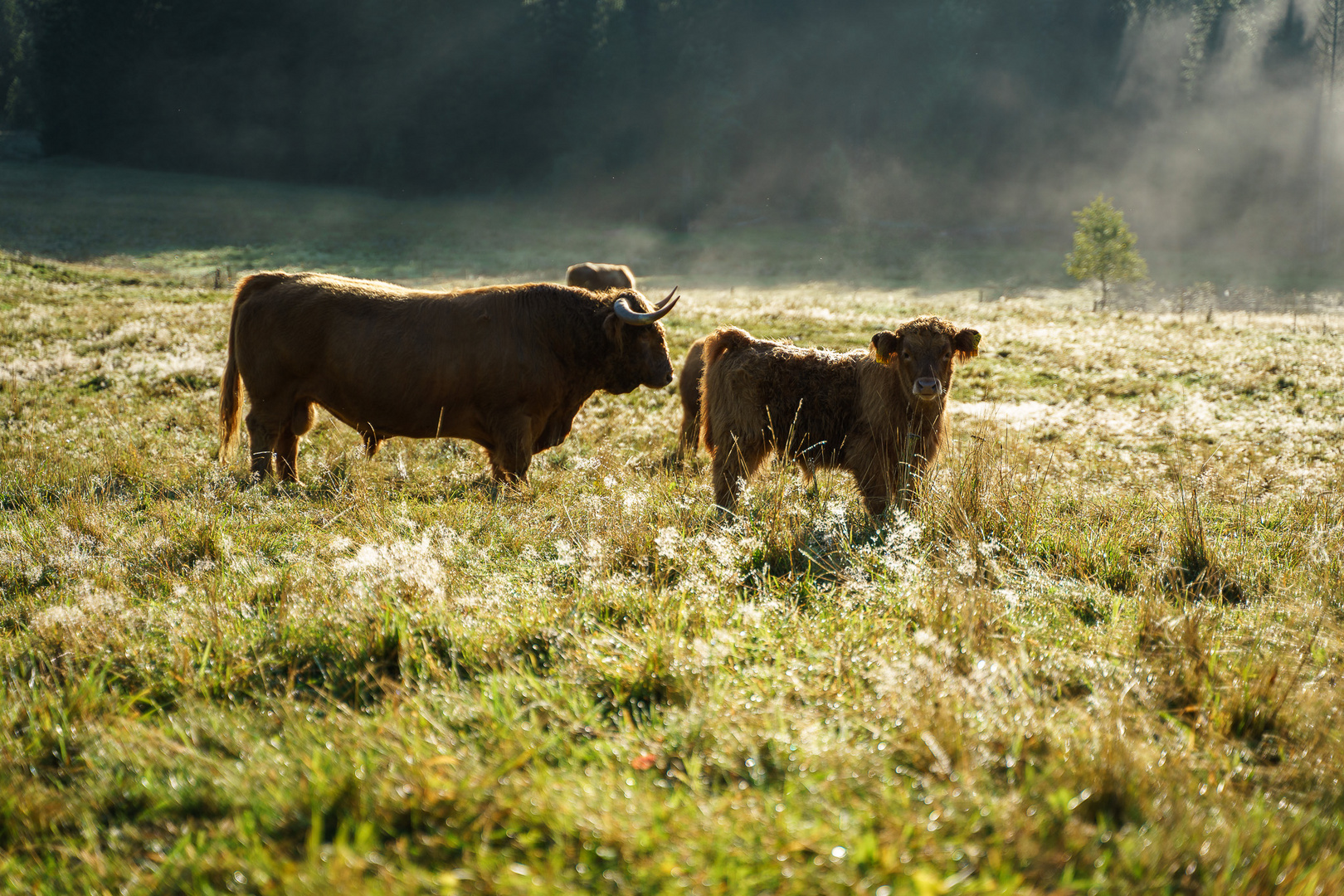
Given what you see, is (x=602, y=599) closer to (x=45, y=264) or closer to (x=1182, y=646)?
(x=1182, y=646)

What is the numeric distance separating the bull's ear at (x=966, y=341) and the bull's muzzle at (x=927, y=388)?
72 centimetres

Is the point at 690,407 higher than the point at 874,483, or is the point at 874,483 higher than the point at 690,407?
the point at 690,407

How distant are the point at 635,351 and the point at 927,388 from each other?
10.3ft

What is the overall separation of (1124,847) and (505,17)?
287ft

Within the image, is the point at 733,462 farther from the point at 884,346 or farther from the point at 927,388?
the point at 927,388

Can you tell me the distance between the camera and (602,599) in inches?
140

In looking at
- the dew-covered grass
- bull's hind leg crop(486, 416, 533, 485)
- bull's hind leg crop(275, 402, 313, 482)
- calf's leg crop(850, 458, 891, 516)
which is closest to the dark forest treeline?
bull's hind leg crop(275, 402, 313, 482)

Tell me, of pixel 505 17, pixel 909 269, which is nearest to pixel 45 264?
pixel 909 269

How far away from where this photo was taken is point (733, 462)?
20.5ft

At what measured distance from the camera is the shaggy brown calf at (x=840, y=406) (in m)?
6.02

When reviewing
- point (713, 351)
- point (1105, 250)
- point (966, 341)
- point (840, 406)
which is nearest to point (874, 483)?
point (840, 406)

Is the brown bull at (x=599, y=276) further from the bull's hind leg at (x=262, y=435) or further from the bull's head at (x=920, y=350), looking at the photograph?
the bull's head at (x=920, y=350)

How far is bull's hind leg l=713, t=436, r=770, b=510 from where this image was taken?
619 cm

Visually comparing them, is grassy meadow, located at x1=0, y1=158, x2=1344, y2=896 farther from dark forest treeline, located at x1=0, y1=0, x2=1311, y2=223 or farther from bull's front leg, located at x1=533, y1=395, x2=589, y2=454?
dark forest treeline, located at x1=0, y1=0, x2=1311, y2=223
